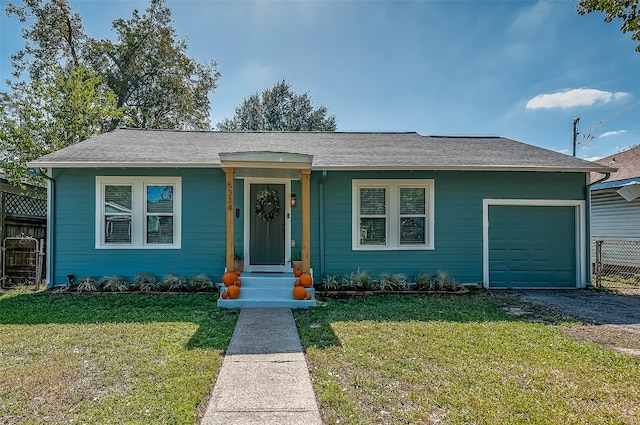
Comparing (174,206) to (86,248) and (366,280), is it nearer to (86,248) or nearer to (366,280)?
(86,248)

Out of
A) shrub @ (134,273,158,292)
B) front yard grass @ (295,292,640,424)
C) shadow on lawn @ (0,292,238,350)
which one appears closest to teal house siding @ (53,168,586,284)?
shrub @ (134,273,158,292)

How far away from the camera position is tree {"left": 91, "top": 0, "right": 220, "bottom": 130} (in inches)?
738

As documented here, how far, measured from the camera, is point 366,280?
7.20m

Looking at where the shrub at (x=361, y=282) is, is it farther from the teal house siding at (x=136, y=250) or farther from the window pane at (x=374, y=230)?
the teal house siding at (x=136, y=250)

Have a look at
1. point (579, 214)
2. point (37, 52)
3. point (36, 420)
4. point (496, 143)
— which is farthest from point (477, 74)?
point (37, 52)

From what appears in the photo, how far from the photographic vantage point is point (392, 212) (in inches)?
306

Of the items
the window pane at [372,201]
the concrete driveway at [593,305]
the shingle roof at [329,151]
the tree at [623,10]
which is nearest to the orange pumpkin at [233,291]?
the shingle roof at [329,151]

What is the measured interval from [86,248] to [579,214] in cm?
1074

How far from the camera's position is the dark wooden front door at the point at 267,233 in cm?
772

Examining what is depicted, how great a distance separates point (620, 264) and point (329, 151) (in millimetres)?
→ 9366

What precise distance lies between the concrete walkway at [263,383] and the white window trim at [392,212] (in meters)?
3.46

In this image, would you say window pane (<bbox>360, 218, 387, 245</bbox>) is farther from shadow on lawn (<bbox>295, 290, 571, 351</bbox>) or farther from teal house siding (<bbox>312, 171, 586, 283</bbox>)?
shadow on lawn (<bbox>295, 290, 571, 351</bbox>)

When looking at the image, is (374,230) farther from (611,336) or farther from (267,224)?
(611,336)

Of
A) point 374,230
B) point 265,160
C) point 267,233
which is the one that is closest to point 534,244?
point 374,230
